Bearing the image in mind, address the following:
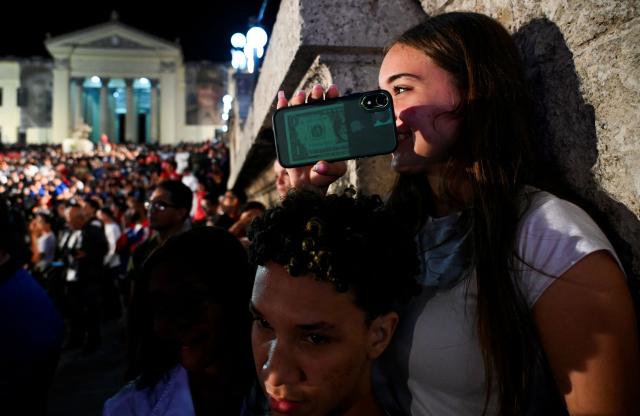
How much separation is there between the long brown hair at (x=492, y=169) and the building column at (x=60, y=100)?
190 feet

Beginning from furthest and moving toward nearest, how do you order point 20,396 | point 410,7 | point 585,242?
point 20,396, point 410,7, point 585,242

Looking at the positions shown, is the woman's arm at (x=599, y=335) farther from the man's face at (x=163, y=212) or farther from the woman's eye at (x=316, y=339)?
the man's face at (x=163, y=212)

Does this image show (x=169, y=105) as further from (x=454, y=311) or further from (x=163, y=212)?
(x=454, y=311)

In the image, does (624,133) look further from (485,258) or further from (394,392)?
(394,392)

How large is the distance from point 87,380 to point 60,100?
5462cm

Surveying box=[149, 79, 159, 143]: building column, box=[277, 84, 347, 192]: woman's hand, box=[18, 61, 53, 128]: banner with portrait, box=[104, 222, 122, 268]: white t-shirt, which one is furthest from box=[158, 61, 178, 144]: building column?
box=[277, 84, 347, 192]: woman's hand

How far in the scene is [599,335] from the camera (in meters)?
0.83

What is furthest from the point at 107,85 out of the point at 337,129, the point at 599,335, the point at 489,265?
the point at 599,335

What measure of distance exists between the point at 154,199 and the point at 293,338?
3341 millimetres

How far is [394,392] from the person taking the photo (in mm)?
Result: 1108

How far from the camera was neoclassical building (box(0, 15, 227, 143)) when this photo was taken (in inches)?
2064

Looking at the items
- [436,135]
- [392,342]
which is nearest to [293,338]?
[392,342]

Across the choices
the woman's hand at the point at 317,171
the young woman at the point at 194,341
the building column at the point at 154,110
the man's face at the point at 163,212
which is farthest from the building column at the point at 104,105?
the woman's hand at the point at 317,171

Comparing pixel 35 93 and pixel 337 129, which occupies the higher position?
pixel 35 93
